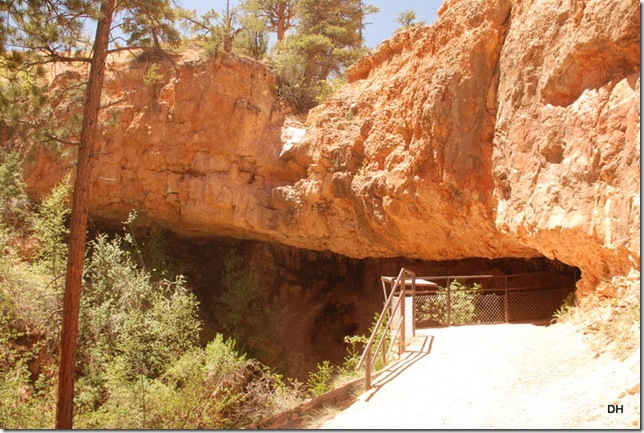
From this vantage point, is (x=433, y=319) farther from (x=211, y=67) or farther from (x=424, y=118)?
(x=211, y=67)

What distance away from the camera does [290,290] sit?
59.1 feet

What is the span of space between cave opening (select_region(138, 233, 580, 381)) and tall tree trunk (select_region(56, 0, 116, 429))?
6880 millimetres

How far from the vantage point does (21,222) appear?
15.2m

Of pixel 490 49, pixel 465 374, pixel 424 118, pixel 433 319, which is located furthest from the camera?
pixel 433 319

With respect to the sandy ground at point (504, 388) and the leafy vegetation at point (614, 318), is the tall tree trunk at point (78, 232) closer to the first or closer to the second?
the sandy ground at point (504, 388)

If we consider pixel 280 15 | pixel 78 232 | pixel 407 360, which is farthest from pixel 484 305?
pixel 280 15

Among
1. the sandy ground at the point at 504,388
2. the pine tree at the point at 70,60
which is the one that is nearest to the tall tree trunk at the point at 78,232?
the pine tree at the point at 70,60

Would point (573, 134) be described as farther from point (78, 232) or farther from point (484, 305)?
point (78, 232)

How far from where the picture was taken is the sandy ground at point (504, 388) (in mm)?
5367

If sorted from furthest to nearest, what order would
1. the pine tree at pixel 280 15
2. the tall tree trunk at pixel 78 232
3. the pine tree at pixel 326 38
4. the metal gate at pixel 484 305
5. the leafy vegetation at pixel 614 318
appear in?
1. the pine tree at pixel 280 15
2. the pine tree at pixel 326 38
3. the metal gate at pixel 484 305
4. the tall tree trunk at pixel 78 232
5. the leafy vegetation at pixel 614 318

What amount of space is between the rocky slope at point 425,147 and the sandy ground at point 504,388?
1.65 metres

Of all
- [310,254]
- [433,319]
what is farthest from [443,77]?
[310,254]

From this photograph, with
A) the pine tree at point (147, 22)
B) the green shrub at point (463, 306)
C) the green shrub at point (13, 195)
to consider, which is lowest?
the green shrub at point (463, 306)

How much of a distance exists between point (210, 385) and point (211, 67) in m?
9.12
